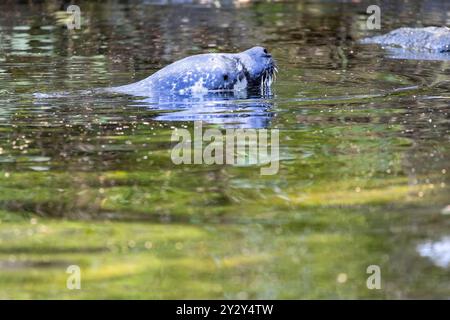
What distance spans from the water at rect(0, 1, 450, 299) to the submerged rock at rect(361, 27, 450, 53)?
7.70 ft

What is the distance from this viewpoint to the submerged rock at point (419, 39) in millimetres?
13891

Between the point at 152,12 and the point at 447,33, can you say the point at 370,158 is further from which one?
the point at 152,12

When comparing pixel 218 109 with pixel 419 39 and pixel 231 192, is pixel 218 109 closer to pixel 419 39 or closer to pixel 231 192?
pixel 231 192

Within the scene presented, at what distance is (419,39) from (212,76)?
17.1 feet

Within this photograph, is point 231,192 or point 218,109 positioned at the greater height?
point 231,192

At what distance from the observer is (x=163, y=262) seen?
448 centimetres

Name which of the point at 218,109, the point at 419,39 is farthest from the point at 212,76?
the point at 419,39

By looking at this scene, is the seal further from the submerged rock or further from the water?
the submerged rock

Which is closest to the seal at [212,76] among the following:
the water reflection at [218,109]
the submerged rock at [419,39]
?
the water reflection at [218,109]

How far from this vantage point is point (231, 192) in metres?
5.64

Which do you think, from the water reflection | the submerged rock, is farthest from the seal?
the submerged rock

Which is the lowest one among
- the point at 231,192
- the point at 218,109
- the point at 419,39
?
the point at 419,39

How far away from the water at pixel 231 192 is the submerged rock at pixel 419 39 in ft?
7.70

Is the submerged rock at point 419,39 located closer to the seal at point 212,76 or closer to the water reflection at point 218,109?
the seal at point 212,76
